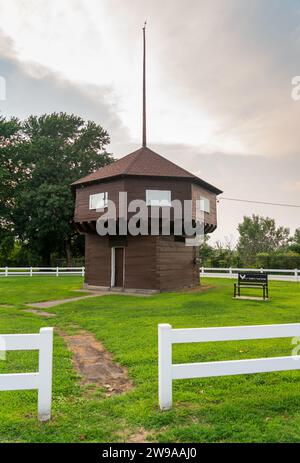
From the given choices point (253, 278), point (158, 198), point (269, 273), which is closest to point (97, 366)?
point (253, 278)

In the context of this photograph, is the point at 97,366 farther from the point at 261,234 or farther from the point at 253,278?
the point at 261,234

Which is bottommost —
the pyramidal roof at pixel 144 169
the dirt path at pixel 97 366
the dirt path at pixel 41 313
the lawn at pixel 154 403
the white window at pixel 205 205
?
the dirt path at pixel 41 313

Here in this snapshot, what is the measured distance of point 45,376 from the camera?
3568mm

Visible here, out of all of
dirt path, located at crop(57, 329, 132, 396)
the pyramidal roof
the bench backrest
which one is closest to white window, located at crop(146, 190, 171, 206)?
the pyramidal roof

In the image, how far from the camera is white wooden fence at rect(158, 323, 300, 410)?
3768 mm

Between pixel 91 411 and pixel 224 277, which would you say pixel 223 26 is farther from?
pixel 224 277

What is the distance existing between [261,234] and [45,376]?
189ft

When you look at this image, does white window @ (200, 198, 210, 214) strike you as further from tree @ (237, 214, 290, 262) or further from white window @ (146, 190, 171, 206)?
tree @ (237, 214, 290, 262)

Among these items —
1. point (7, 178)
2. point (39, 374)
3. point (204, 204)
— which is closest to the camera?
point (39, 374)

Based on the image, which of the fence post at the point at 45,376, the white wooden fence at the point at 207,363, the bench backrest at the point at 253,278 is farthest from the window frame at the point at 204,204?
the fence post at the point at 45,376

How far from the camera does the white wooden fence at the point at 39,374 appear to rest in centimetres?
349

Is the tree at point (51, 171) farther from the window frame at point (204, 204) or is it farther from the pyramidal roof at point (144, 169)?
the window frame at point (204, 204)

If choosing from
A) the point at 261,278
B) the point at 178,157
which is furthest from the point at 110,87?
the point at 261,278

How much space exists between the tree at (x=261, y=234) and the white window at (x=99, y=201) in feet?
130
